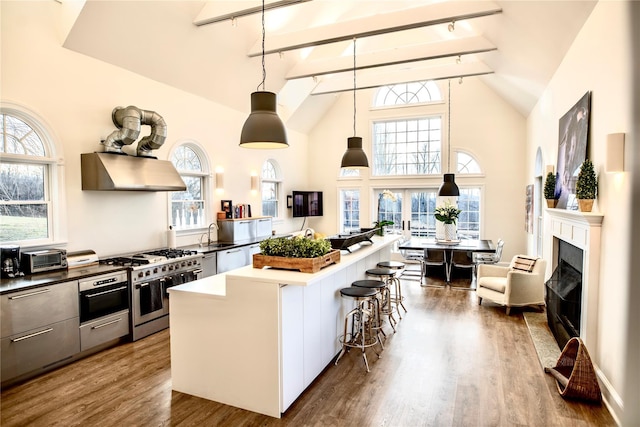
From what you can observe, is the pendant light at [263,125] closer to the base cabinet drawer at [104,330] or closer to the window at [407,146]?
the base cabinet drawer at [104,330]

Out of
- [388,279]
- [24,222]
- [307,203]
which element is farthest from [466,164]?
[24,222]

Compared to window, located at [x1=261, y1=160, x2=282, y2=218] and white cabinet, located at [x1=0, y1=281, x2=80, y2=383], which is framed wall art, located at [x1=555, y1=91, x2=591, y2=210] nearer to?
white cabinet, located at [x1=0, y1=281, x2=80, y2=383]

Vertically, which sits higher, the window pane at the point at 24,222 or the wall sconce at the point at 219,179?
the wall sconce at the point at 219,179

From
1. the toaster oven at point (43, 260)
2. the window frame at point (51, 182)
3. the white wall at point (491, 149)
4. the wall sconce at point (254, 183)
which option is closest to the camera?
the toaster oven at point (43, 260)

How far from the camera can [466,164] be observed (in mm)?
8711

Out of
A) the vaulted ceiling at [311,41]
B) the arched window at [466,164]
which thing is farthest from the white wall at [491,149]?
the vaulted ceiling at [311,41]

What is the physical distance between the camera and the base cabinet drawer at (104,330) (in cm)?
379

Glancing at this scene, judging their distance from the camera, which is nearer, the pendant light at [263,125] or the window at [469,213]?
the pendant light at [263,125]

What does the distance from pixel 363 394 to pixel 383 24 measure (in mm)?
4673

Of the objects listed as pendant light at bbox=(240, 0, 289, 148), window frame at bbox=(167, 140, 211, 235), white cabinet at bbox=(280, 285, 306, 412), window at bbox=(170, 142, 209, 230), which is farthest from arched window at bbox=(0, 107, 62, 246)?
white cabinet at bbox=(280, 285, 306, 412)

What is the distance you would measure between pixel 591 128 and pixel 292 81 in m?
5.86

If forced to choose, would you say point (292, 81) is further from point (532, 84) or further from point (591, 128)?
point (591, 128)

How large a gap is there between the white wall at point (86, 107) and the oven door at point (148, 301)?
87 cm

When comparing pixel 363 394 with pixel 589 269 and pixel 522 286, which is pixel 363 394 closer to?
pixel 589 269
